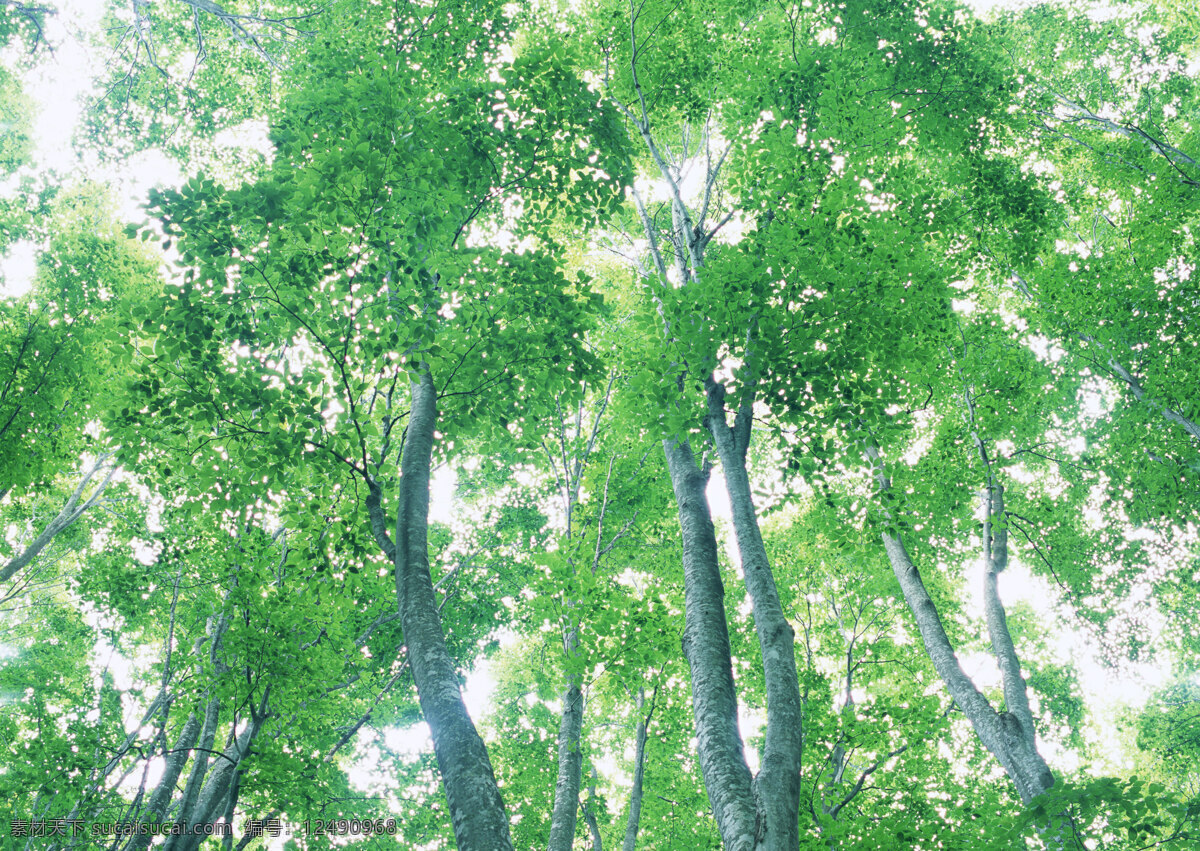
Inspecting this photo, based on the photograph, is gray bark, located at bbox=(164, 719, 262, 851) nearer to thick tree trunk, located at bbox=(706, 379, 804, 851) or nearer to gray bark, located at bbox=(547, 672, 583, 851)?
gray bark, located at bbox=(547, 672, 583, 851)

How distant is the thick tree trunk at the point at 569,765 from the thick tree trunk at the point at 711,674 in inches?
127

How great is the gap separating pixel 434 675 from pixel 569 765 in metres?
4.96

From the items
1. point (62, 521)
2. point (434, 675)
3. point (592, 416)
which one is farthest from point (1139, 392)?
point (62, 521)

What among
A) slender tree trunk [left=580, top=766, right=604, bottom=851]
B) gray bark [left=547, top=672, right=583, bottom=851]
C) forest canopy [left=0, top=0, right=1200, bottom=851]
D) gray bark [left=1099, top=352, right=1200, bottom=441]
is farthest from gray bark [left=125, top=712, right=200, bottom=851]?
gray bark [left=1099, top=352, right=1200, bottom=441]

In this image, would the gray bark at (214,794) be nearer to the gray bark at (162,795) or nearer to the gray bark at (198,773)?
the gray bark at (198,773)

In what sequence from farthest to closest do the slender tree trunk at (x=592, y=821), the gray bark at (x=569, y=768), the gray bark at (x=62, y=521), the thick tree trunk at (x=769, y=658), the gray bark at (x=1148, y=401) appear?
the slender tree trunk at (x=592, y=821), the gray bark at (x=1148, y=401), the gray bark at (x=62, y=521), the gray bark at (x=569, y=768), the thick tree trunk at (x=769, y=658)

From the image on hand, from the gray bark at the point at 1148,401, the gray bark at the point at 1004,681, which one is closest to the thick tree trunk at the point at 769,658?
the gray bark at the point at 1004,681

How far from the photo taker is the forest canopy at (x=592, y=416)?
16.4ft

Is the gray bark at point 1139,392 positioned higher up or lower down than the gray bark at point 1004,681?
higher up

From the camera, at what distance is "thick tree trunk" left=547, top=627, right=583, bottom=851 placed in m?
7.36

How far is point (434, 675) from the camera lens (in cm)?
395

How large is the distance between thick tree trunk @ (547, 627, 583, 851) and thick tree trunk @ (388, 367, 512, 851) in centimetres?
410

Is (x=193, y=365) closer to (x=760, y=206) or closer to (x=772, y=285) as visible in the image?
(x=772, y=285)

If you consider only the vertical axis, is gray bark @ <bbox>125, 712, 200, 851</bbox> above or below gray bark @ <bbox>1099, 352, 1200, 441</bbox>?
below
